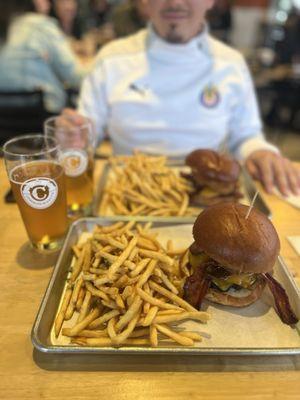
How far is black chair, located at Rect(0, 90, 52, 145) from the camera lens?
3.10 m

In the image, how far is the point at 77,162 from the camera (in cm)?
146

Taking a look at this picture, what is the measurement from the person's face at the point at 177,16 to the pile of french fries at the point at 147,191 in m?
0.92

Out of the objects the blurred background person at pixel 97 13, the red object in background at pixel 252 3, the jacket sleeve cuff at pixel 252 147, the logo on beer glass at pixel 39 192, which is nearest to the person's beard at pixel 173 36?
the jacket sleeve cuff at pixel 252 147

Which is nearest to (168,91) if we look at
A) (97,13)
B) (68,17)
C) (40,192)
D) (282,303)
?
(40,192)

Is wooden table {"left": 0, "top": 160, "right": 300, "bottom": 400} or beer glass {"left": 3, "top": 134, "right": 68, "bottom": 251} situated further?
beer glass {"left": 3, "top": 134, "right": 68, "bottom": 251}

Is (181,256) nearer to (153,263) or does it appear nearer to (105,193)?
(153,263)

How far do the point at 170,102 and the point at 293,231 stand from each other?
1.20 m

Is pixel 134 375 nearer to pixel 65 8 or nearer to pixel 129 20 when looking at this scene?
pixel 129 20

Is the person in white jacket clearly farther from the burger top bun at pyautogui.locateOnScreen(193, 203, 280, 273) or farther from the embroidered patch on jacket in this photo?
the burger top bun at pyautogui.locateOnScreen(193, 203, 280, 273)

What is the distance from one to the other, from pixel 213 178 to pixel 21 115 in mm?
2203

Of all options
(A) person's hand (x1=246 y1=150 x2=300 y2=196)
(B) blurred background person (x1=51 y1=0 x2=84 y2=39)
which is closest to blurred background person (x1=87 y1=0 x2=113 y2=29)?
(B) blurred background person (x1=51 y1=0 x2=84 y2=39)

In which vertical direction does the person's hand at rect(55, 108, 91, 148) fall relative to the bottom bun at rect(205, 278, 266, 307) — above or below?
above

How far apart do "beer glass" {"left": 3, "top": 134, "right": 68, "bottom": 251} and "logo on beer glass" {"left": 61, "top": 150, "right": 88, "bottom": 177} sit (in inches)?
6.2

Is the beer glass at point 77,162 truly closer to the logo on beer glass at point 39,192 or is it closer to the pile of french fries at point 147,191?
the pile of french fries at point 147,191
